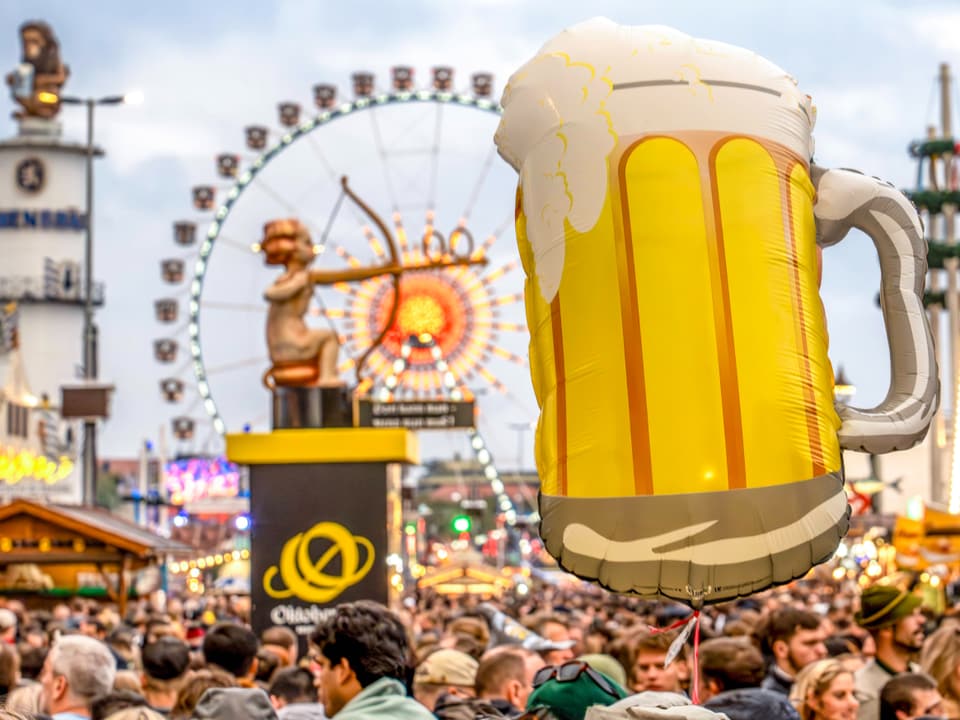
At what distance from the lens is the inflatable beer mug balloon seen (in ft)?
14.3

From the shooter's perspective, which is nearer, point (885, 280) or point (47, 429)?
point (885, 280)

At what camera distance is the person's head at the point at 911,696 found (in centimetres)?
698

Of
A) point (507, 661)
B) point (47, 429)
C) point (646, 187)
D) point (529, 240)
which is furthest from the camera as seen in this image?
point (47, 429)

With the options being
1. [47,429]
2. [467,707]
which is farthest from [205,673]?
[47,429]

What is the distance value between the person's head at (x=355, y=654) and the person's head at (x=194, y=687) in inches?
64.8

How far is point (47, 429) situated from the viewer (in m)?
76.7

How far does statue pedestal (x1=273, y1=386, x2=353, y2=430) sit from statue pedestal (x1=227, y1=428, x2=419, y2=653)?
0.14 metres

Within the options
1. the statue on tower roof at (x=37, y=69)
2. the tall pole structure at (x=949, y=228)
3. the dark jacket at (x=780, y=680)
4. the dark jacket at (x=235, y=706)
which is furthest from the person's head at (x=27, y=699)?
the statue on tower roof at (x=37, y=69)

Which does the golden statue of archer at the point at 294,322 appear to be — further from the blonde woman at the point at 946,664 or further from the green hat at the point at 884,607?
the blonde woman at the point at 946,664

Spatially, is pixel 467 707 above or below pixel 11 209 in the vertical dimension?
below

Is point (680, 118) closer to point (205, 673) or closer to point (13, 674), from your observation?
point (205, 673)

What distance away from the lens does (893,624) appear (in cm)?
871

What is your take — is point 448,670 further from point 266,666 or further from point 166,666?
point 266,666

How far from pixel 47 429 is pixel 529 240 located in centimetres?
7436
